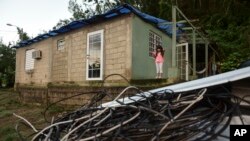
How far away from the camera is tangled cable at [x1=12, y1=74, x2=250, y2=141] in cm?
228

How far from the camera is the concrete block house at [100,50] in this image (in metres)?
10.4

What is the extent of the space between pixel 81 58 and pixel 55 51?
2.71 m

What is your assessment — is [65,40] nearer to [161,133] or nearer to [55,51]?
[55,51]

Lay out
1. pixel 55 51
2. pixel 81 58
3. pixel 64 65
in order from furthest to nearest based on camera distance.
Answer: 1. pixel 55 51
2. pixel 64 65
3. pixel 81 58

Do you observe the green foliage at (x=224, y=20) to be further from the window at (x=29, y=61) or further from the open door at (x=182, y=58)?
the window at (x=29, y=61)

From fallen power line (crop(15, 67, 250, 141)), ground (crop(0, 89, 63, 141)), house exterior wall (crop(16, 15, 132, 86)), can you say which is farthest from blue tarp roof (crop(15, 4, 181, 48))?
fallen power line (crop(15, 67, 250, 141))

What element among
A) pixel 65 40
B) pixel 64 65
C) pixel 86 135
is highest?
pixel 65 40

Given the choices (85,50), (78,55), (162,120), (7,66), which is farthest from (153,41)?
(7,66)

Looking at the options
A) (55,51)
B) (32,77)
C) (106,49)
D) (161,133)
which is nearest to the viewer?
(161,133)

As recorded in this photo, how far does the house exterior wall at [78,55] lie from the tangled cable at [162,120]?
7.40 meters

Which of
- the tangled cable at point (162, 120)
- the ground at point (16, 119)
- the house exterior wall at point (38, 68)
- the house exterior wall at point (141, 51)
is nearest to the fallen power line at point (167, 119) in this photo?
the tangled cable at point (162, 120)

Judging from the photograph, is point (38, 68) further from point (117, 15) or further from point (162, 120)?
point (162, 120)

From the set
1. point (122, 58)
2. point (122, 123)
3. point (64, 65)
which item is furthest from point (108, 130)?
point (64, 65)

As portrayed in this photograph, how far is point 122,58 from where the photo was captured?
10.5m
